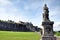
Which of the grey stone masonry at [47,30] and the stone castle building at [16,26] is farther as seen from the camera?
the stone castle building at [16,26]

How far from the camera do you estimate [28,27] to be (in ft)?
371

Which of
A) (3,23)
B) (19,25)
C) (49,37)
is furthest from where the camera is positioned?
(19,25)

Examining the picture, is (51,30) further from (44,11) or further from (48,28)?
(44,11)

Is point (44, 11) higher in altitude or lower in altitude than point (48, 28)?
higher

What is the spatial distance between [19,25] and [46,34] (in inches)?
3351

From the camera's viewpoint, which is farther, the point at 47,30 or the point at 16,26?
the point at 16,26

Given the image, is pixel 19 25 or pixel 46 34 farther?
pixel 19 25

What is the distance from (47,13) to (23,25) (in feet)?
286

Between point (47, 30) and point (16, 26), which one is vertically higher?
point (16, 26)

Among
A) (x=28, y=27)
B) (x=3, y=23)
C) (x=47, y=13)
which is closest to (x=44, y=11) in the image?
(x=47, y=13)

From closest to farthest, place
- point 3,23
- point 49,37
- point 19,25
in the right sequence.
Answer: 1. point 49,37
2. point 3,23
3. point 19,25

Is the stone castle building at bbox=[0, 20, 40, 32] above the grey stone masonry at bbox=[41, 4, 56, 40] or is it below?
above

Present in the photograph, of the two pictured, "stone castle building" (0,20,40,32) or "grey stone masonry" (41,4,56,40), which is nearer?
"grey stone masonry" (41,4,56,40)

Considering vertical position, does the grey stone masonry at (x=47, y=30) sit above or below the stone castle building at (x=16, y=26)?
below
